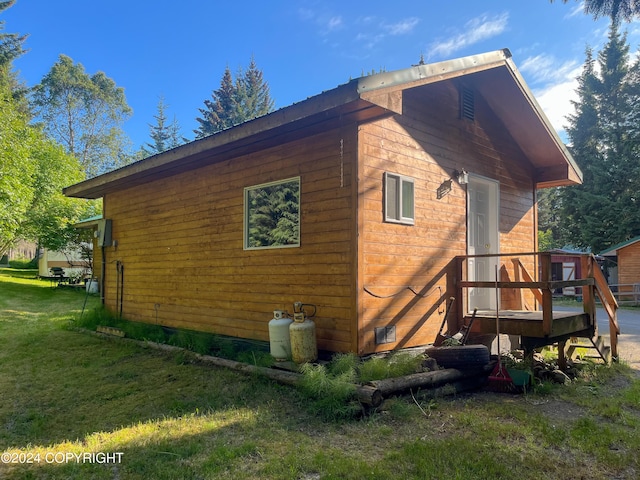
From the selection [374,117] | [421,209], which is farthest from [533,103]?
[374,117]

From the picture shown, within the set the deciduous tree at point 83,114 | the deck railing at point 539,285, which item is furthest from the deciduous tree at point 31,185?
the deck railing at point 539,285

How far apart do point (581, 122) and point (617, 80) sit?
9.34ft

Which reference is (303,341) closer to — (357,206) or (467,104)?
(357,206)

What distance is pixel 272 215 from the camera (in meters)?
6.09

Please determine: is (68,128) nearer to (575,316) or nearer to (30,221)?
(30,221)

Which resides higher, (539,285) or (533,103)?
(533,103)

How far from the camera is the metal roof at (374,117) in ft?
14.5

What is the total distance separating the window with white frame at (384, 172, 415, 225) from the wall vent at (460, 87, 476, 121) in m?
1.91

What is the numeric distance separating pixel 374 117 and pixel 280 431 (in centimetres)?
346

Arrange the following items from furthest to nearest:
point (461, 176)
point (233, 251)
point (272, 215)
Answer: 1. point (233, 251)
2. point (461, 176)
3. point (272, 215)

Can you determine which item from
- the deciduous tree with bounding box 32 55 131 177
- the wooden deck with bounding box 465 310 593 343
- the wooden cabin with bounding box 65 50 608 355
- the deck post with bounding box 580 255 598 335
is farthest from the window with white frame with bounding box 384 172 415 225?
the deciduous tree with bounding box 32 55 131 177

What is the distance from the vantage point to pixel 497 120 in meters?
7.52

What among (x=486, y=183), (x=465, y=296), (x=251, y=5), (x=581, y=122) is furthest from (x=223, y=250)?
(x=581, y=122)

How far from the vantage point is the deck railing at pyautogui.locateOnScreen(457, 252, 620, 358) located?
5.19m
